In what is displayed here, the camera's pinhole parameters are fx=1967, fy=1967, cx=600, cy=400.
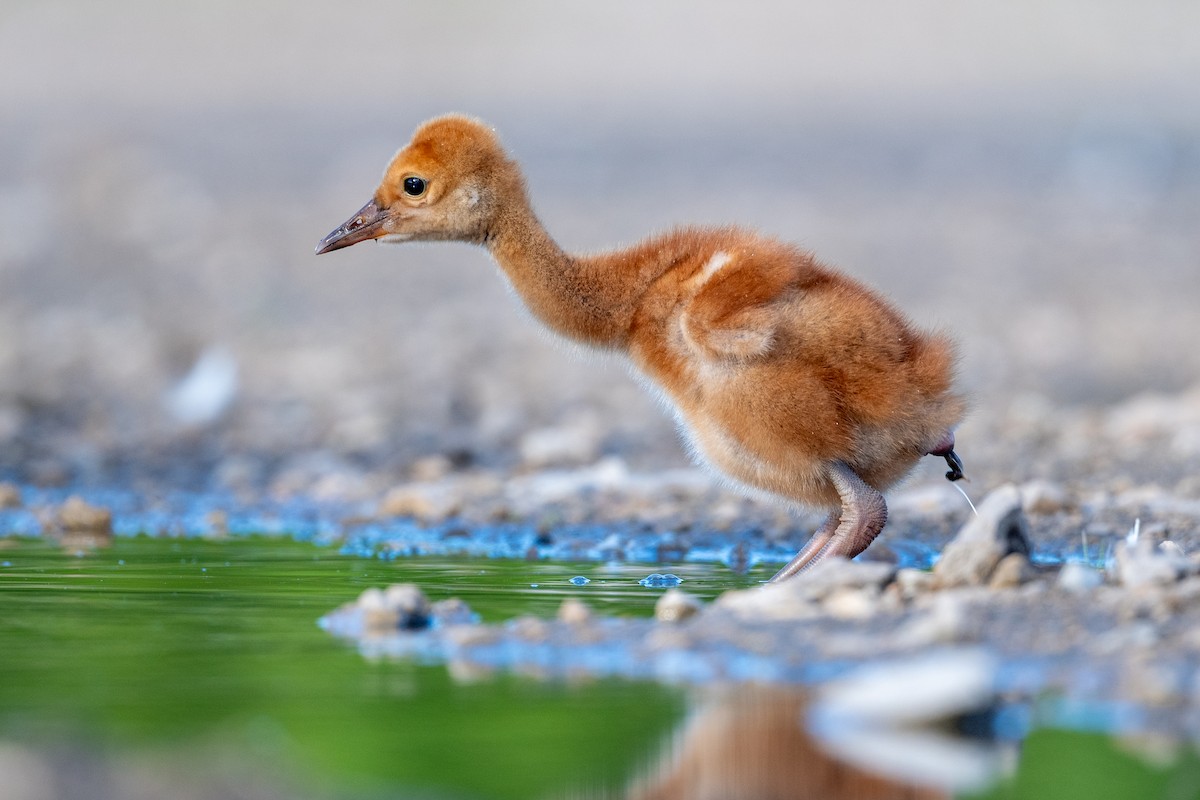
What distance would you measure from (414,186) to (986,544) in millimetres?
2466

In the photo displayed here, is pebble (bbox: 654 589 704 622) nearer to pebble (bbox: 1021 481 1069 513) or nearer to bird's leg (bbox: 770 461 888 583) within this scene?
bird's leg (bbox: 770 461 888 583)

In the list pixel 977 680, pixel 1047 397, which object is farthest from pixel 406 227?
pixel 1047 397

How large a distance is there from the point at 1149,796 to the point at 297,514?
569 centimetres

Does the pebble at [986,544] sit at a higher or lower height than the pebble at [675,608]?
higher

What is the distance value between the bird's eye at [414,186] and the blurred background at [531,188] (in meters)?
0.73

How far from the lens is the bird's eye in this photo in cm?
697

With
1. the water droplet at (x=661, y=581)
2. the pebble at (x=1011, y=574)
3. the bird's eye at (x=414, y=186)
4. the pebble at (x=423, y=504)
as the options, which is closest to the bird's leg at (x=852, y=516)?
the water droplet at (x=661, y=581)

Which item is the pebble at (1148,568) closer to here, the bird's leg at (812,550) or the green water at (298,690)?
the bird's leg at (812,550)

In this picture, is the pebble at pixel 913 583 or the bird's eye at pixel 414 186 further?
the bird's eye at pixel 414 186

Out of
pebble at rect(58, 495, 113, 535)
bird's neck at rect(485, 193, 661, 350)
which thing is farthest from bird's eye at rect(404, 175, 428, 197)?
pebble at rect(58, 495, 113, 535)

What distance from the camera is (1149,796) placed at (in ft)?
12.8

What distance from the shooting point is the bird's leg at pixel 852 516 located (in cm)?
646

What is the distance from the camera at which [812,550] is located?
21.7 ft

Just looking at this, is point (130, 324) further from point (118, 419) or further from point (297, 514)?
point (297, 514)
